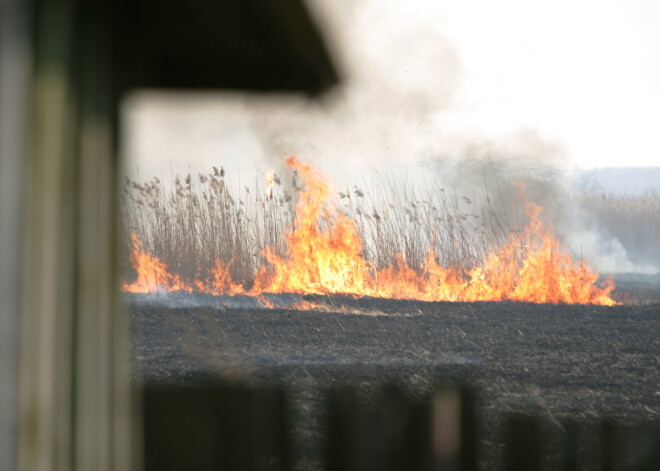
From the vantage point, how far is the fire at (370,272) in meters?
7.55

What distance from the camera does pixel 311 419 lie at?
4348 mm

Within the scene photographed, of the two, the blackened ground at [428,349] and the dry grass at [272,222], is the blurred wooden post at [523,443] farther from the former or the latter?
the dry grass at [272,222]

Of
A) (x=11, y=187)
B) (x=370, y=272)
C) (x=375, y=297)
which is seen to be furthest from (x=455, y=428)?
(x=375, y=297)

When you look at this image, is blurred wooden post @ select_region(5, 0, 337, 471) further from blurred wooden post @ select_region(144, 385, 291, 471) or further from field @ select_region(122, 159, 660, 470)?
field @ select_region(122, 159, 660, 470)

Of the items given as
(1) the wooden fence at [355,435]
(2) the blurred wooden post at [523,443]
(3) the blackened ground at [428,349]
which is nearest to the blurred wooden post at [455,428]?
(1) the wooden fence at [355,435]

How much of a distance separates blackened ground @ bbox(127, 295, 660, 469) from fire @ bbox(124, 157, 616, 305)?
17cm

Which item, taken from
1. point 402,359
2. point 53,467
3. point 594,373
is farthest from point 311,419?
point 53,467

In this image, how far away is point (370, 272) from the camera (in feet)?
25.3

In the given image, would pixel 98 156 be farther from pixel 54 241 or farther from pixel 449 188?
pixel 449 188

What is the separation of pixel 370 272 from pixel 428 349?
1.19 metres

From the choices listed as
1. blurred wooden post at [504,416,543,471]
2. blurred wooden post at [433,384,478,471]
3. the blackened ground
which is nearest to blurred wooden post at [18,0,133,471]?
blurred wooden post at [433,384,478,471]

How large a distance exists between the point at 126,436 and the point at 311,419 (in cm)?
347

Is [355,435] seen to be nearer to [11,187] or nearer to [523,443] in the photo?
[523,443]

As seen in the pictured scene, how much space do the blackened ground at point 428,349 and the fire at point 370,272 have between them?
0.56 ft
